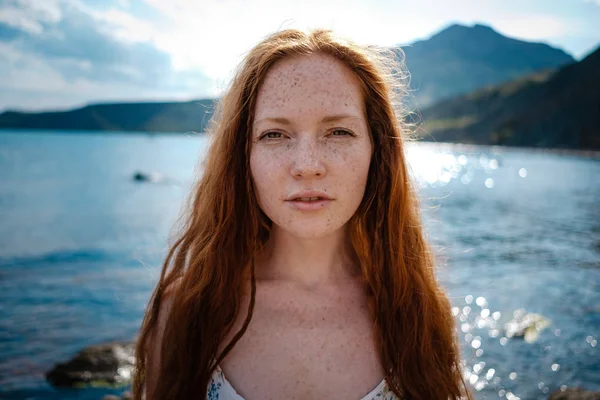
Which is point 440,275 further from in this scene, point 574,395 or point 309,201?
point 309,201

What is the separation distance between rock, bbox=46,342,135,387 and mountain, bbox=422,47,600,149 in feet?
391

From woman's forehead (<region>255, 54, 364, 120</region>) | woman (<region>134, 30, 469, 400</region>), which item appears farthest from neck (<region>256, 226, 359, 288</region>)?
woman's forehead (<region>255, 54, 364, 120</region>)

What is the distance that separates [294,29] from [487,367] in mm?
9993

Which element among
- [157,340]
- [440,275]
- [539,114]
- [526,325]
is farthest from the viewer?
[539,114]

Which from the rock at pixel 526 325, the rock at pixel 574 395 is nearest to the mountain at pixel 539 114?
the rock at pixel 526 325

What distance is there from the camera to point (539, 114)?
12681 cm

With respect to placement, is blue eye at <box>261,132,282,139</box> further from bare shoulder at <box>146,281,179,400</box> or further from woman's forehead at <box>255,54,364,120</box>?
bare shoulder at <box>146,281,179,400</box>

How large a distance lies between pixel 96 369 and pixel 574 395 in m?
8.94

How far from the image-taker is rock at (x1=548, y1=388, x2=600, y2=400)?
8312 mm

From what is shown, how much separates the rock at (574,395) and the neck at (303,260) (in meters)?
7.43

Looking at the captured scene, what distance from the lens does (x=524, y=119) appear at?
133 meters

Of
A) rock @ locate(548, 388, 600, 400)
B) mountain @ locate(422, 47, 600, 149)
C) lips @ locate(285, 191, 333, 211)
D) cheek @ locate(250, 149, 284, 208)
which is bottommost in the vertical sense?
rock @ locate(548, 388, 600, 400)

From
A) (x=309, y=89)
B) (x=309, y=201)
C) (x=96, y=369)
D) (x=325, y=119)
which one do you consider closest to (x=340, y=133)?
(x=325, y=119)

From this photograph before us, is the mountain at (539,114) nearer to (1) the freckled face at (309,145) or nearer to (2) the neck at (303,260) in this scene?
(2) the neck at (303,260)
